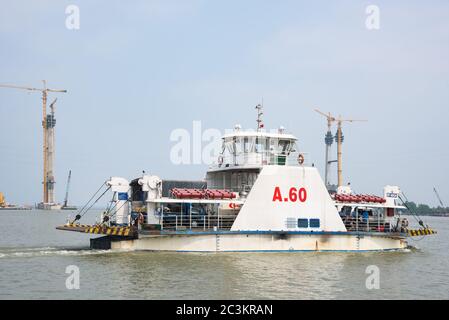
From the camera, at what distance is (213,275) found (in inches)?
715

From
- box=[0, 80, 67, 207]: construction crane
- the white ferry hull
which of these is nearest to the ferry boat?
the white ferry hull

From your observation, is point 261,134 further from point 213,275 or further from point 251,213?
point 213,275

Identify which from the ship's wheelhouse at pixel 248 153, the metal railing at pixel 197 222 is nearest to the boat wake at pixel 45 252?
the metal railing at pixel 197 222

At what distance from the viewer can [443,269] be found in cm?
2252

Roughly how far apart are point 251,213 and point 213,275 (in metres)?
→ 5.85

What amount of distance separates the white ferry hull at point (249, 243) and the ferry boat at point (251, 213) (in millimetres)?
41

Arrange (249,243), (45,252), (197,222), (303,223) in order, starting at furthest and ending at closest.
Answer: (197,222) < (303,223) < (249,243) < (45,252)

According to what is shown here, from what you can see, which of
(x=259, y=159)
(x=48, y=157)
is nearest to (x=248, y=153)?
(x=259, y=159)

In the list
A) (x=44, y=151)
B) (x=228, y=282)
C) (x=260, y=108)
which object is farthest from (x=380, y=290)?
(x=44, y=151)

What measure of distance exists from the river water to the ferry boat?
650mm

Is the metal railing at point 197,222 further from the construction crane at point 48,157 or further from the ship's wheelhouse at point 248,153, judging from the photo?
the construction crane at point 48,157

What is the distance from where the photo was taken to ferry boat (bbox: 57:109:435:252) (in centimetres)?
2289

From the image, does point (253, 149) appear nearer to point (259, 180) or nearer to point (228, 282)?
point (259, 180)

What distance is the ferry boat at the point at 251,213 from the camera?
22891 millimetres
